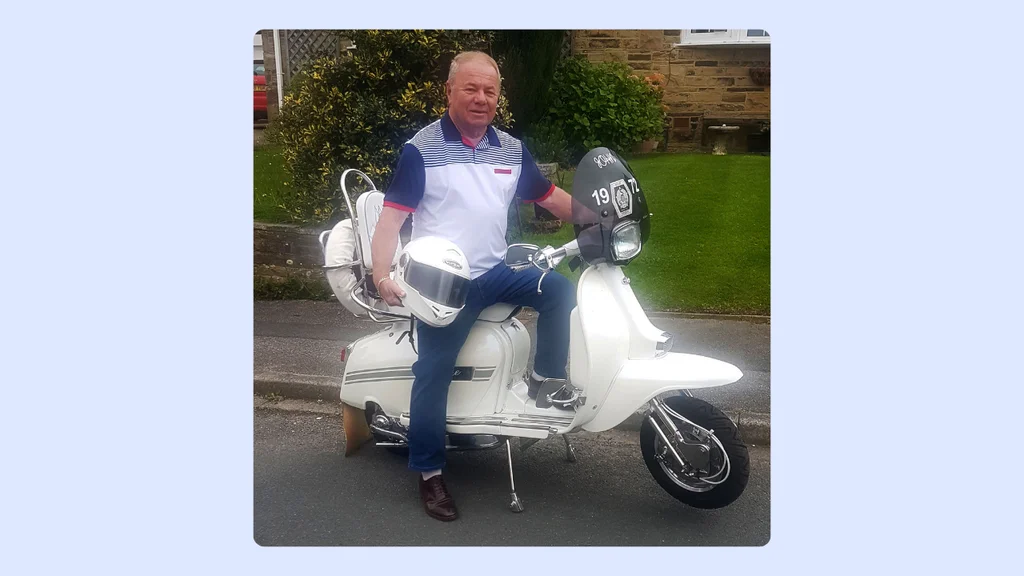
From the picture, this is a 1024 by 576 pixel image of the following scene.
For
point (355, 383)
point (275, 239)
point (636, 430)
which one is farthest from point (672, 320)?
point (275, 239)

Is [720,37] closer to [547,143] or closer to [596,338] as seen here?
[547,143]

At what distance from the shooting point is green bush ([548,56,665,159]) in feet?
12.7

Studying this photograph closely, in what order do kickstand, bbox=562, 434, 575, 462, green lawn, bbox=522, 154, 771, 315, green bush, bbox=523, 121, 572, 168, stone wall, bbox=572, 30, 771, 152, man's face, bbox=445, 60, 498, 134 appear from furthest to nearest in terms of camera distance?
kickstand, bbox=562, 434, 575, 462 → green bush, bbox=523, 121, 572, 168 → green lawn, bbox=522, 154, 771, 315 → stone wall, bbox=572, 30, 771, 152 → man's face, bbox=445, 60, 498, 134

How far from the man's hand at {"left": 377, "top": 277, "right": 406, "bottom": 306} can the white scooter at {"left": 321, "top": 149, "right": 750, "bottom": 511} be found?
0.94 feet

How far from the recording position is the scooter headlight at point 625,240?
353cm

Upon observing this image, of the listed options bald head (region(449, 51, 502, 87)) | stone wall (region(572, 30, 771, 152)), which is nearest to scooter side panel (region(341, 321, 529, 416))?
bald head (region(449, 51, 502, 87))

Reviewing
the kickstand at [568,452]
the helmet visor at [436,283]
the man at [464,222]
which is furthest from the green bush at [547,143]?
the kickstand at [568,452]

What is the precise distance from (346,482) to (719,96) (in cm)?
225

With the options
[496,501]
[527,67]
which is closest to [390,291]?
[496,501]

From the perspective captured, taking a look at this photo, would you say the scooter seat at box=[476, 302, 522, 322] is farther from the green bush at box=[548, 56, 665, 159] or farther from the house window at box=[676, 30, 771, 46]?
the house window at box=[676, 30, 771, 46]

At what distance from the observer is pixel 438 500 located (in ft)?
12.7

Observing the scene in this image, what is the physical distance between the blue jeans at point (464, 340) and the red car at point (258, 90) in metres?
1.07

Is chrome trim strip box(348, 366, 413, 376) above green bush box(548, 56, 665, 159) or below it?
below

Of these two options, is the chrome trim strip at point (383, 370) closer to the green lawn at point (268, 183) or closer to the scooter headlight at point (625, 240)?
the green lawn at point (268, 183)
